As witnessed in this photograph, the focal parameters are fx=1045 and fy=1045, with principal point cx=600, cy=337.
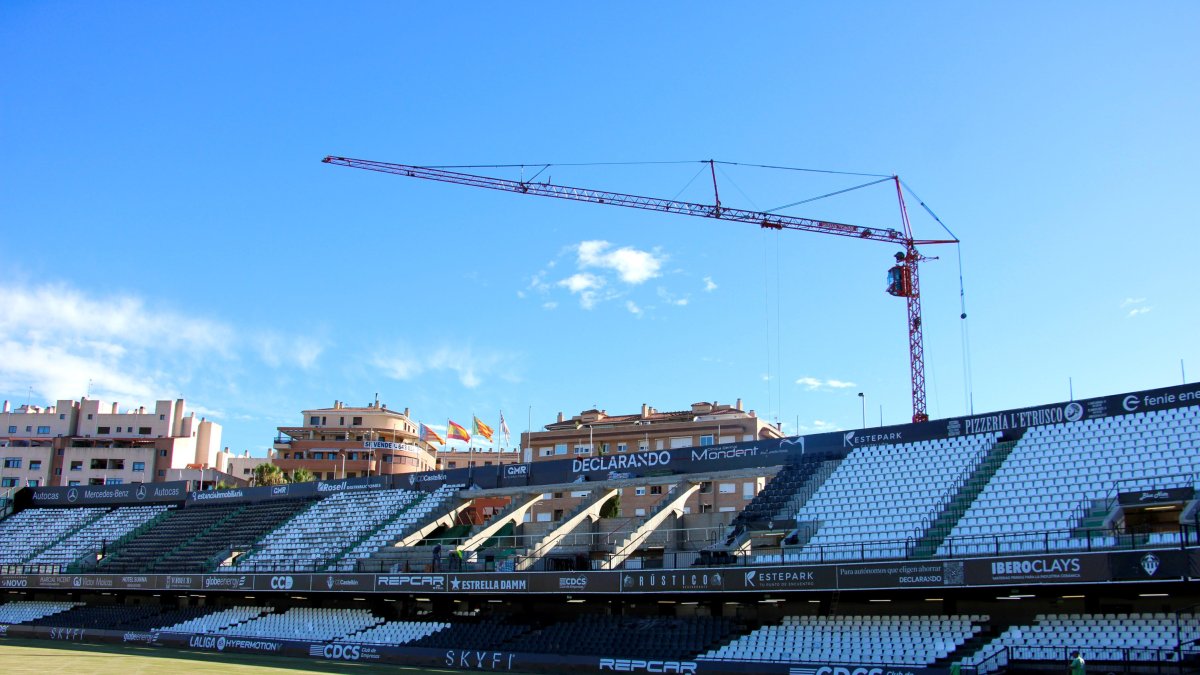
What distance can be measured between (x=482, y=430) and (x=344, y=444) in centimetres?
5034

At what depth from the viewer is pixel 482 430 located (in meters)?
78.8

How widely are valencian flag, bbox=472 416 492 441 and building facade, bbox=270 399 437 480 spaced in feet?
147

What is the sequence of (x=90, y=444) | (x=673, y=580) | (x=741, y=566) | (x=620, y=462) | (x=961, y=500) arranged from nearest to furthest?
(x=961, y=500) < (x=741, y=566) < (x=673, y=580) < (x=620, y=462) < (x=90, y=444)

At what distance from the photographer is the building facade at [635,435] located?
8125cm

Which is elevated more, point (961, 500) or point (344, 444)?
point (344, 444)

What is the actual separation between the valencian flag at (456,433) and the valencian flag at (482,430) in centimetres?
152

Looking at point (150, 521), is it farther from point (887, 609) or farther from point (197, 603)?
point (887, 609)

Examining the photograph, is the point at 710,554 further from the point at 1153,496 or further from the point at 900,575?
the point at 1153,496

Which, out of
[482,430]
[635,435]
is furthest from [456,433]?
[635,435]

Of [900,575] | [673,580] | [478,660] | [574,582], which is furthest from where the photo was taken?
[574,582]

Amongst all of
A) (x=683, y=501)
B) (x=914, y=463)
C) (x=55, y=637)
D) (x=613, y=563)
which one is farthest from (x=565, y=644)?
(x=55, y=637)

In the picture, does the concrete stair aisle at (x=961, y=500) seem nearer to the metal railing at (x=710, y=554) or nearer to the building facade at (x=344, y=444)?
the metal railing at (x=710, y=554)

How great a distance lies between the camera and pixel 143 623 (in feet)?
175

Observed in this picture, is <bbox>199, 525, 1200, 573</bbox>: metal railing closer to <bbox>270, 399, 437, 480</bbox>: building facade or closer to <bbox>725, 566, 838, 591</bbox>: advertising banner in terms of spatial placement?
<bbox>725, 566, 838, 591</bbox>: advertising banner
